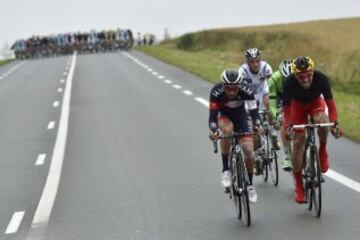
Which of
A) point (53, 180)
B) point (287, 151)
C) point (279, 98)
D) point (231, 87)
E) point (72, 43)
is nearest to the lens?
point (231, 87)

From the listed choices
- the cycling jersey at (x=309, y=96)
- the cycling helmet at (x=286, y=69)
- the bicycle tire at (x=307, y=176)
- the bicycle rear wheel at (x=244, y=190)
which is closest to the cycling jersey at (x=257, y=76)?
the cycling helmet at (x=286, y=69)

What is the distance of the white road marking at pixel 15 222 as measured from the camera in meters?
9.34

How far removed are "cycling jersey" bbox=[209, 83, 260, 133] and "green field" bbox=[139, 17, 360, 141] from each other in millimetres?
5345

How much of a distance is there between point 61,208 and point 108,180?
1.76 meters

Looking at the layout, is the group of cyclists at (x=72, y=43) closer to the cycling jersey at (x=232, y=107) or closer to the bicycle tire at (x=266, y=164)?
the bicycle tire at (x=266, y=164)

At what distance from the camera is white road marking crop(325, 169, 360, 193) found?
10.2 m

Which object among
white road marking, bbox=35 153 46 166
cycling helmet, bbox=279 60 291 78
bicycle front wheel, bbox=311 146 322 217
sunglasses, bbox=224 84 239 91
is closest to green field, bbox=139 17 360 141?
cycling helmet, bbox=279 60 291 78

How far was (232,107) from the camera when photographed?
9.29 meters

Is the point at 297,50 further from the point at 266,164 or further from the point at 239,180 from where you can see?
the point at 239,180

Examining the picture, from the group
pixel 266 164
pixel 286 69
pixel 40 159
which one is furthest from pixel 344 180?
pixel 40 159

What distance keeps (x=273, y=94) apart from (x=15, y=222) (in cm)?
392

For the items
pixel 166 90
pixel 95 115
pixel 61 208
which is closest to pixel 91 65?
pixel 166 90

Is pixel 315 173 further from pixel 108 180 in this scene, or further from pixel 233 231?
pixel 108 180

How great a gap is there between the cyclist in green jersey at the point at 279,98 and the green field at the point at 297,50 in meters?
3.45
